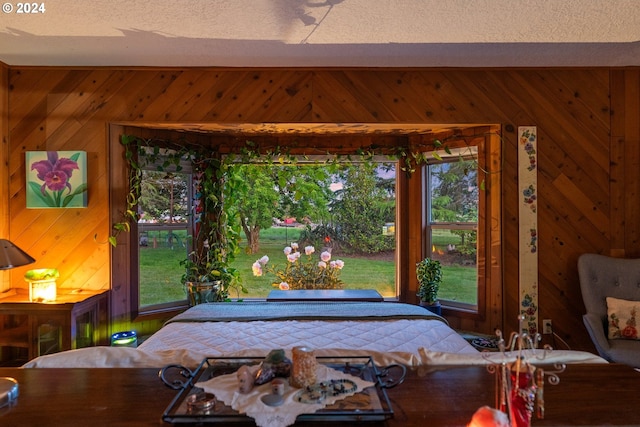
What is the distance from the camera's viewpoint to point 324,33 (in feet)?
8.45

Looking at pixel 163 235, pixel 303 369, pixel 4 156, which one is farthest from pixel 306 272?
pixel 303 369

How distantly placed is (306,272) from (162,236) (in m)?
1.47

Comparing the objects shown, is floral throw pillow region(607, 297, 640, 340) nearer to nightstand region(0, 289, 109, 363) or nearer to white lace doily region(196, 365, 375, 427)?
white lace doily region(196, 365, 375, 427)

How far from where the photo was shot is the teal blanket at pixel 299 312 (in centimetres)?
242

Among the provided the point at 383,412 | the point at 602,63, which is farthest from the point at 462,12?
the point at 383,412

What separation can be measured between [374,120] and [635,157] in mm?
2158

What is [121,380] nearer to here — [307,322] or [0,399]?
[0,399]

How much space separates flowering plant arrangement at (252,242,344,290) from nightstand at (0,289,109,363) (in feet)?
5.14

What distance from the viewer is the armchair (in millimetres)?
2822

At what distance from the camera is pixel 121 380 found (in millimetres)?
1217

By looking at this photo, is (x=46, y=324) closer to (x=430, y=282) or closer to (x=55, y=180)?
(x=55, y=180)

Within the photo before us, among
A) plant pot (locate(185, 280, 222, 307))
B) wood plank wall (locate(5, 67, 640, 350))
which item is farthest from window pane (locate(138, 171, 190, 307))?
wood plank wall (locate(5, 67, 640, 350))

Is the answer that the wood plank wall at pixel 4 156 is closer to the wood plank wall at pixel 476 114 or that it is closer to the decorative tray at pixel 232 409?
the wood plank wall at pixel 476 114

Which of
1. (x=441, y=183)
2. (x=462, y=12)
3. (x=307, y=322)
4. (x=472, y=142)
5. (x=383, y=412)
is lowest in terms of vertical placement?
(x=307, y=322)
